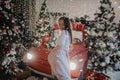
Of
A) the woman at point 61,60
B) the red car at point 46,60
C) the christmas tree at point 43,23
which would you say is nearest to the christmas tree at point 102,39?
the red car at point 46,60

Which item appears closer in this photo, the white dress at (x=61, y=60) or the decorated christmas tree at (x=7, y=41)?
the white dress at (x=61, y=60)

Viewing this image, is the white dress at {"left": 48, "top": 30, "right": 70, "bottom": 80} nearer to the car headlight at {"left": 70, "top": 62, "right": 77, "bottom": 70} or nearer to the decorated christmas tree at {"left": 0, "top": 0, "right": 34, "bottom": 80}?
the car headlight at {"left": 70, "top": 62, "right": 77, "bottom": 70}

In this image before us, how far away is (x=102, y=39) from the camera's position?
11.0m

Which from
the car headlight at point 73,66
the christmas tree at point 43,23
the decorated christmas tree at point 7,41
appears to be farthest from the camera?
the christmas tree at point 43,23

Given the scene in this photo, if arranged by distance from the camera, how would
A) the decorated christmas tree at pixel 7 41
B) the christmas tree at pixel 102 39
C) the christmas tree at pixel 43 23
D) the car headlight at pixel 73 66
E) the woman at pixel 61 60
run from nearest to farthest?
the woman at pixel 61 60, the car headlight at pixel 73 66, the decorated christmas tree at pixel 7 41, the christmas tree at pixel 102 39, the christmas tree at pixel 43 23

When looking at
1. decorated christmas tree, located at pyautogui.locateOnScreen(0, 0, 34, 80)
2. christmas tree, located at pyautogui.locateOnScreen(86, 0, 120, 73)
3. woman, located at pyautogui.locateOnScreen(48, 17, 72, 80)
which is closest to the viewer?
woman, located at pyautogui.locateOnScreen(48, 17, 72, 80)

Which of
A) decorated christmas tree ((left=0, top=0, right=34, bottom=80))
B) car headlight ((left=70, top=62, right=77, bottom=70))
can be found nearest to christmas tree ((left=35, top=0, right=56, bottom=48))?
decorated christmas tree ((left=0, top=0, right=34, bottom=80))

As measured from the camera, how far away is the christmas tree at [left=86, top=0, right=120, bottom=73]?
10.8m

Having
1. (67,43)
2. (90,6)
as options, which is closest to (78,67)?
(67,43)

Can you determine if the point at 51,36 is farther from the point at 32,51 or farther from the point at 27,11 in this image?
the point at 27,11

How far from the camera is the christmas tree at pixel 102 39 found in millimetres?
10836

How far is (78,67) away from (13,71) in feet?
6.75

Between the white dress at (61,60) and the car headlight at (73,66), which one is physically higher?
the white dress at (61,60)

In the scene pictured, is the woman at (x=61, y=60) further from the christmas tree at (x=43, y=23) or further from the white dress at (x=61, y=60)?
the christmas tree at (x=43, y=23)
